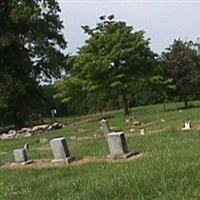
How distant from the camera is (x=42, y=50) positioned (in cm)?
4662

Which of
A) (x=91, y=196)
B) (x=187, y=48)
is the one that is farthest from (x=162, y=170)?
(x=187, y=48)

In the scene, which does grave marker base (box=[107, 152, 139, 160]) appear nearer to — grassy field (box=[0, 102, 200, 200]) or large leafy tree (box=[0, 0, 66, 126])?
grassy field (box=[0, 102, 200, 200])

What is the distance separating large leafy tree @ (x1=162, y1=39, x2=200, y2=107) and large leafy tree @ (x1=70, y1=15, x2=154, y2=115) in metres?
4.06

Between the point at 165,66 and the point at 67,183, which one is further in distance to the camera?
the point at 165,66

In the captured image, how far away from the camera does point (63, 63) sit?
1924 inches

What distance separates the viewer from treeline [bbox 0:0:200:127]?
44.9m

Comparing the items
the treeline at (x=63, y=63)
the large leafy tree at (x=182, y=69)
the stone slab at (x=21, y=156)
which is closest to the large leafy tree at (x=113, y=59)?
the treeline at (x=63, y=63)

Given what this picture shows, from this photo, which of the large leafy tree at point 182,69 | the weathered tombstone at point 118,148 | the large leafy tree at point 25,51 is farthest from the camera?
the large leafy tree at point 182,69

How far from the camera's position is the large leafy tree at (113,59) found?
149 ft

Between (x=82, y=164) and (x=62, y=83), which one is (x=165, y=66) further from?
(x=82, y=164)

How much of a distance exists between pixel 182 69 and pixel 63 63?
954 cm

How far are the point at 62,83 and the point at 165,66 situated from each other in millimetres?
9304

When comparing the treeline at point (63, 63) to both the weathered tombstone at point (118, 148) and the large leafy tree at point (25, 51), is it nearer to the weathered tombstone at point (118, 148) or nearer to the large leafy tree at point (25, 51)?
the large leafy tree at point (25, 51)

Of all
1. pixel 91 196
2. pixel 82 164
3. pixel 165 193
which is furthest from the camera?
pixel 82 164
